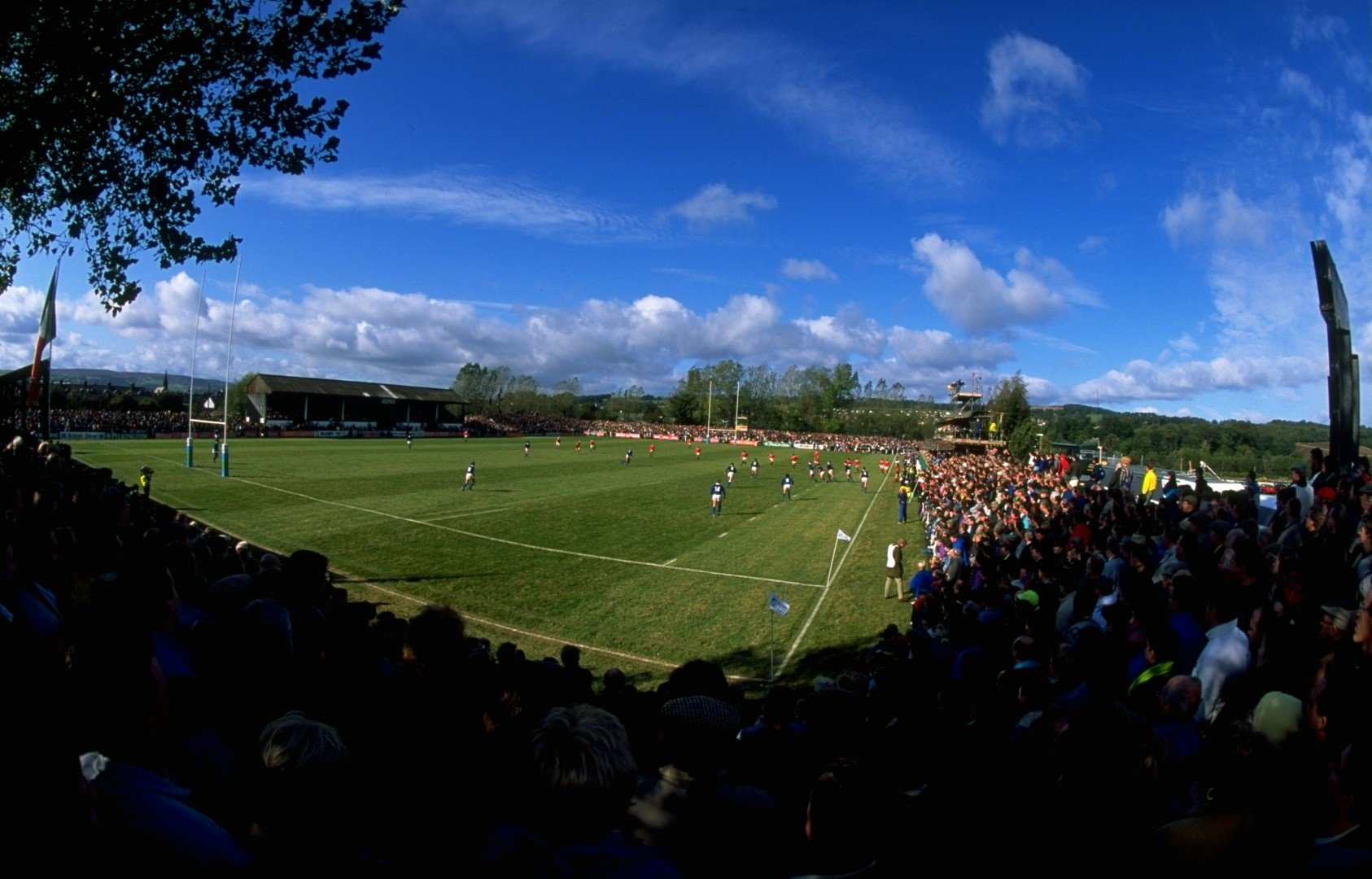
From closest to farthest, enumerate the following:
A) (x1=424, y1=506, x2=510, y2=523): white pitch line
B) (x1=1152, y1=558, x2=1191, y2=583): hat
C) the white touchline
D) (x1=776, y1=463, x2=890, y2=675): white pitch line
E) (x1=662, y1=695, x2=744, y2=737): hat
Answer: (x1=662, y1=695, x2=744, y2=737): hat < (x1=1152, y1=558, x2=1191, y2=583): hat < the white touchline < (x1=776, y1=463, x2=890, y2=675): white pitch line < (x1=424, y1=506, x2=510, y2=523): white pitch line

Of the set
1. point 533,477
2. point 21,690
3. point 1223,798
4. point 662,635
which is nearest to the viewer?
point 21,690

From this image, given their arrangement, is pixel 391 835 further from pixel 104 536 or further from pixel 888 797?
pixel 104 536

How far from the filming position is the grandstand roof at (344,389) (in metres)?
70.7

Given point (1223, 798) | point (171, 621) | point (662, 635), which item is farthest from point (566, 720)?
point (662, 635)

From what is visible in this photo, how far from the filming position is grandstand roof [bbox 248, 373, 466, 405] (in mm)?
70688

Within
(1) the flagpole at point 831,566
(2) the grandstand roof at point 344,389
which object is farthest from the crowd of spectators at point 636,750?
(2) the grandstand roof at point 344,389

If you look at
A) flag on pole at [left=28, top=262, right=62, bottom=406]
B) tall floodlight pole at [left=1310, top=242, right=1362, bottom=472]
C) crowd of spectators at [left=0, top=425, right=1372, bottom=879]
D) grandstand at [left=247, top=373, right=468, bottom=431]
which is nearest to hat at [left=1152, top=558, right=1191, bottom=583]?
crowd of spectators at [left=0, top=425, right=1372, bottom=879]

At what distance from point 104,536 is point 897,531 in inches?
959

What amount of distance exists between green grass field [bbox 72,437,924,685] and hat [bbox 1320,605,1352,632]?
284 inches

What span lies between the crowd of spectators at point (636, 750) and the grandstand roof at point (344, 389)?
246 ft

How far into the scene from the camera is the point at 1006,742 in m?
3.45

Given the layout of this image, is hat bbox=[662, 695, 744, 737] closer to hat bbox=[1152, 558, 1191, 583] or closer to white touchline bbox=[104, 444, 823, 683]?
hat bbox=[1152, 558, 1191, 583]

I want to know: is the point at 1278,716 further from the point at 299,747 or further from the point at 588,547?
the point at 588,547

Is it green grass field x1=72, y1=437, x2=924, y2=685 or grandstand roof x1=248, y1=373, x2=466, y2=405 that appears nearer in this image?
green grass field x1=72, y1=437, x2=924, y2=685
